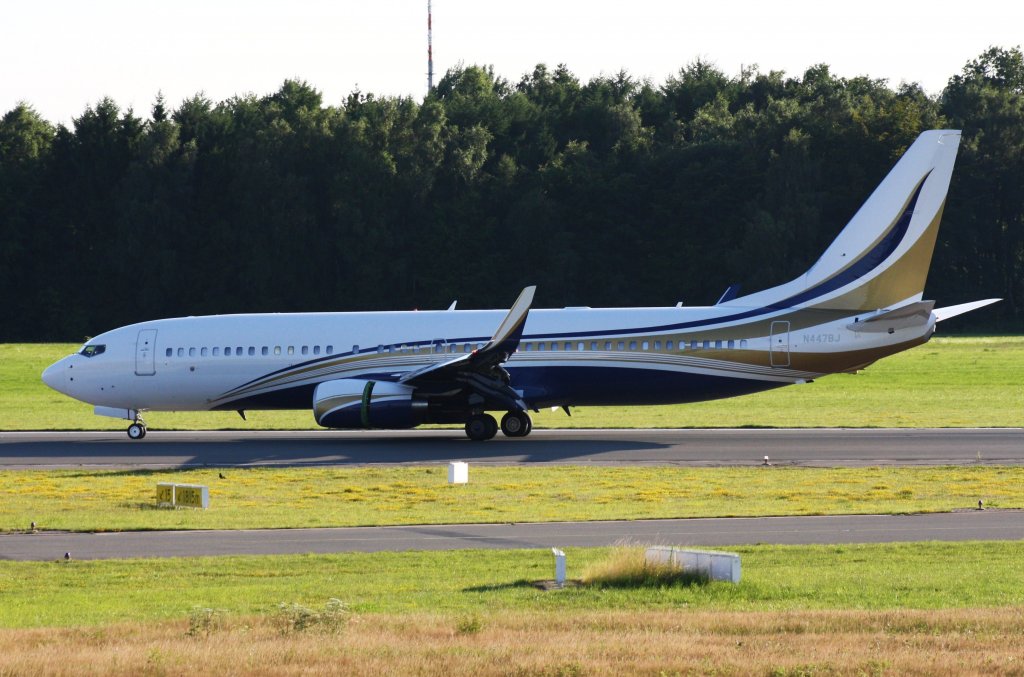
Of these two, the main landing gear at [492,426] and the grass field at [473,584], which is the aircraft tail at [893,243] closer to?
the main landing gear at [492,426]

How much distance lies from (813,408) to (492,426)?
15.5 metres

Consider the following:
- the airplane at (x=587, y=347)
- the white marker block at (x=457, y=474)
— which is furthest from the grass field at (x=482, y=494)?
the airplane at (x=587, y=347)


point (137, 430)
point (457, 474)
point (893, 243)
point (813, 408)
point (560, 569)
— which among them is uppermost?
point (893, 243)

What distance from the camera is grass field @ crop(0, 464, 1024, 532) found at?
2436 centimetres

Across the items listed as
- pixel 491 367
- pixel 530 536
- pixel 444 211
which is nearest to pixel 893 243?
pixel 491 367

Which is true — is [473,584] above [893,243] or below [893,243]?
below

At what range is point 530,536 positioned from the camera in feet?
71.8

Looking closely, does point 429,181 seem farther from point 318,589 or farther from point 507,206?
point 318,589

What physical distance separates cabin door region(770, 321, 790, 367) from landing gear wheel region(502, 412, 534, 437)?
7.28 metres

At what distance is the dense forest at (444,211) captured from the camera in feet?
291

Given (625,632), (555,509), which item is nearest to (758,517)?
(555,509)

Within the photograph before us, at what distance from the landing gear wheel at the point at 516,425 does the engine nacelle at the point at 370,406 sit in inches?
123

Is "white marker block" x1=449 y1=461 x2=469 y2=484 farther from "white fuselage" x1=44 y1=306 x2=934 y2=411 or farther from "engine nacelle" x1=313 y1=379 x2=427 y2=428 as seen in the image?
"white fuselage" x1=44 y1=306 x2=934 y2=411

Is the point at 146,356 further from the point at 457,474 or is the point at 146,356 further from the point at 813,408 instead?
the point at 813,408
